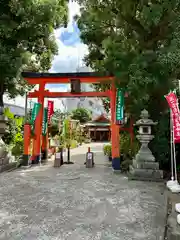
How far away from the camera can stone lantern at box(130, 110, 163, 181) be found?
743cm

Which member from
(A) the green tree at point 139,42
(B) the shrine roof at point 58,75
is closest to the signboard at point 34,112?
(B) the shrine roof at point 58,75

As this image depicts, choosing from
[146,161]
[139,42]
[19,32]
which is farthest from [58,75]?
[146,161]

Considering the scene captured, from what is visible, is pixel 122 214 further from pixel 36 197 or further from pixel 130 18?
pixel 130 18

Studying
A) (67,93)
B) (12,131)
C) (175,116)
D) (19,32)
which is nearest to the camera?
(175,116)

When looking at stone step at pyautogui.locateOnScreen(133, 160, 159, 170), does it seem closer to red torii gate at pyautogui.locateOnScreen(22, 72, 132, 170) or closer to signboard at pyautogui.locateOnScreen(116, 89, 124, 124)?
red torii gate at pyautogui.locateOnScreen(22, 72, 132, 170)

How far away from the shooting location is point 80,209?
4477mm

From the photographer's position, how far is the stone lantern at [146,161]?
24.4ft

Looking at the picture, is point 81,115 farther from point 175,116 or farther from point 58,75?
point 175,116

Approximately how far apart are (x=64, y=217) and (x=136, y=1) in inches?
274

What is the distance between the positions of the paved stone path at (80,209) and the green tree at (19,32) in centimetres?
387

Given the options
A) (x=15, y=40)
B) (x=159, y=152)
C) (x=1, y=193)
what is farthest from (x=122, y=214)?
(x=15, y=40)

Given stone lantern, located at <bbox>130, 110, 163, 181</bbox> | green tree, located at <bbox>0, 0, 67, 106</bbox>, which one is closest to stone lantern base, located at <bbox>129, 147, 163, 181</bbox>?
stone lantern, located at <bbox>130, 110, 163, 181</bbox>

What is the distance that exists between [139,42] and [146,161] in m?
4.43

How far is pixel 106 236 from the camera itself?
3.29 m
